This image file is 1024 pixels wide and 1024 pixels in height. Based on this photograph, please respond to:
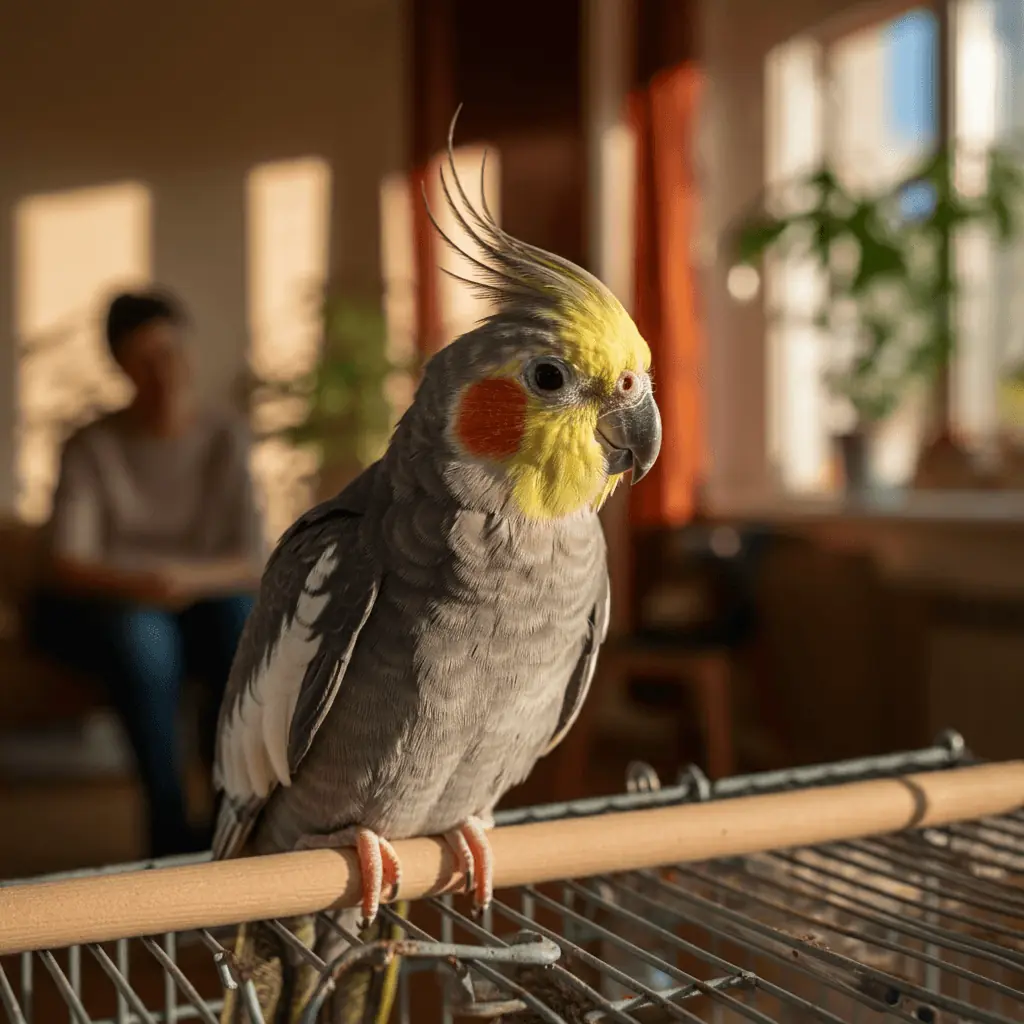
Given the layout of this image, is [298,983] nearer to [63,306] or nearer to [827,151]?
[827,151]

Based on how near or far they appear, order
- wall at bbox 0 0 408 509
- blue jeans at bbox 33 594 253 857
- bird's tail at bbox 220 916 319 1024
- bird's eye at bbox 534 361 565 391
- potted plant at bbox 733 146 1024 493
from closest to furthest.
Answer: bird's eye at bbox 534 361 565 391 < bird's tail at bbox 220 916 319 1024 < blue jeans at bbox 33 594 253 857 < potted plant at bbox 733 146 1024 493 < wall at bbox 0 0 408 509

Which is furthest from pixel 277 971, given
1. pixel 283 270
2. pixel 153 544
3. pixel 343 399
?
pixel 283 270

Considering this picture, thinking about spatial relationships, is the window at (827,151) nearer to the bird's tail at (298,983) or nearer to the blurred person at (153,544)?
the blurred person at (153,544)

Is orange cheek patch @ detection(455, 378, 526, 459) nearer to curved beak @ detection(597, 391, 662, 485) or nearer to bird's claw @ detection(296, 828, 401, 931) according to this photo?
curved beak @ detection(597, 391, 662, 485)

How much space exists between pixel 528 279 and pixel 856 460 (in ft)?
8.68

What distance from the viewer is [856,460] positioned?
10.6ft

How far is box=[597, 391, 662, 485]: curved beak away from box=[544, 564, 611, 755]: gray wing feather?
0.47ft

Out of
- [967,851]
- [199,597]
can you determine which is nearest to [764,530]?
[199,597]

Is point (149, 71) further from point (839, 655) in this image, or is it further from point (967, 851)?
point (967, 851)

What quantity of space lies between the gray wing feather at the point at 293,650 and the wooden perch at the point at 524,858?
5.2 inches

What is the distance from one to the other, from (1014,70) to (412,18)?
8.28ft

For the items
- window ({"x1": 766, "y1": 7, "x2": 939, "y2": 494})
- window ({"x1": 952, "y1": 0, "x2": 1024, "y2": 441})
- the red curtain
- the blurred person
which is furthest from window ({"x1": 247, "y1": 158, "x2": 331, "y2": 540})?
window ({"x1": 952, "y1": 0, "x2": 1024, "y2": 441})

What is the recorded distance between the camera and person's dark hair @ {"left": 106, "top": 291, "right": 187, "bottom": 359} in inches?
95.1

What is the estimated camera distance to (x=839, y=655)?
10.2 feet
